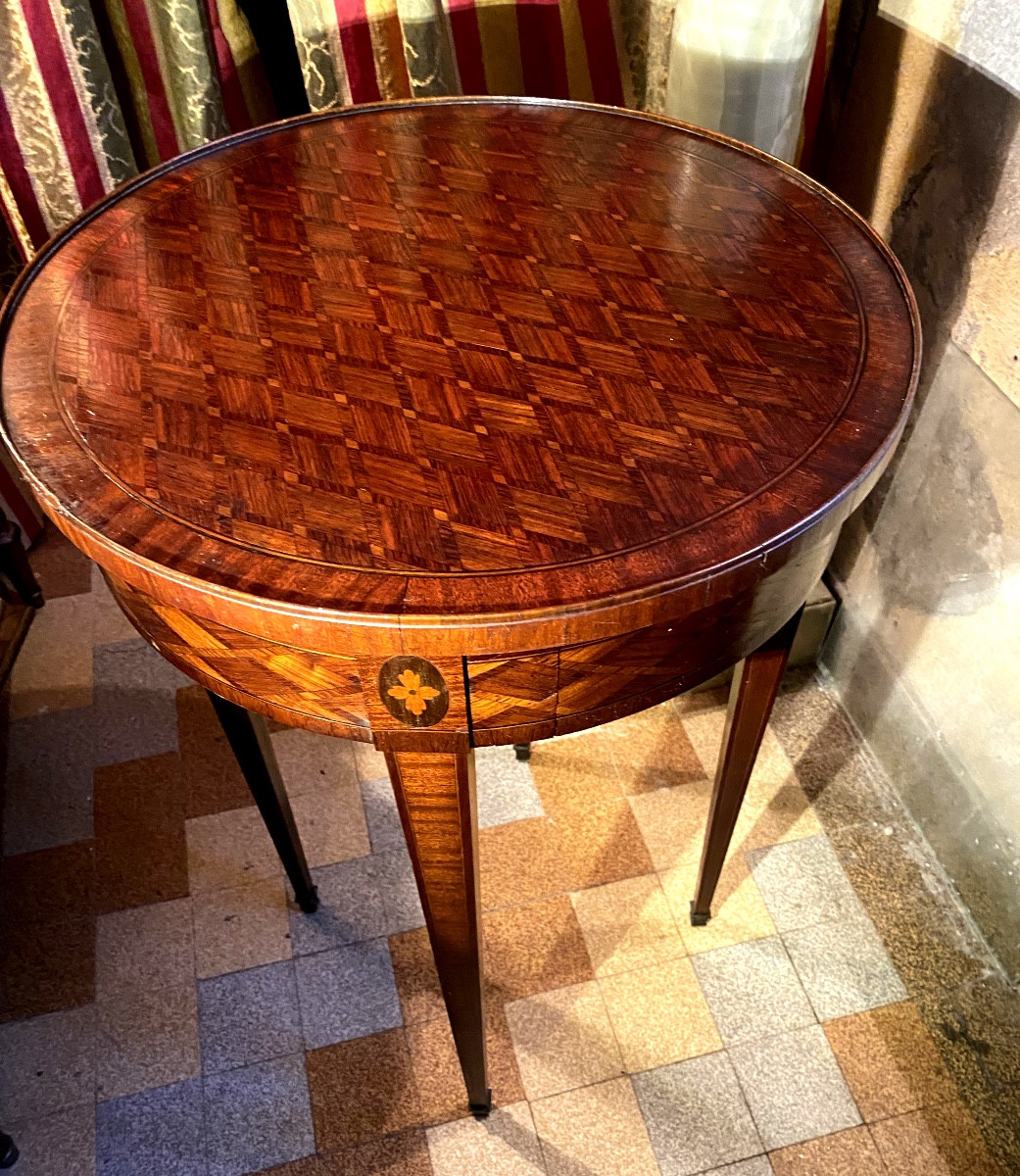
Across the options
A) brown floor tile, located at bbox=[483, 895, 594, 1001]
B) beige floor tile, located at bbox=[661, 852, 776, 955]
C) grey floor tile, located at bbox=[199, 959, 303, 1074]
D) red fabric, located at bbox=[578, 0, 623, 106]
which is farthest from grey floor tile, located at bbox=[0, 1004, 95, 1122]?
red fabric, located at bbox=[578, 0, 623, 106]

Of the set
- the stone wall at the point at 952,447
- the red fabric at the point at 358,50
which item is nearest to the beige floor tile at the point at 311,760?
the stone wall at the point at 952,447

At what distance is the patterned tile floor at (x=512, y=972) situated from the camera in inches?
39.2

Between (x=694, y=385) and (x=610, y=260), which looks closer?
(x=694, y=385)

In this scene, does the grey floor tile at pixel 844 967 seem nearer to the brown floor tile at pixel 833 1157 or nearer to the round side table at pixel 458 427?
the brown floor tile at pixel 833 1157

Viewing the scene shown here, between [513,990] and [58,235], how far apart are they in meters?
0.86

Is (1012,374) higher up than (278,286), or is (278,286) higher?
(278,286)

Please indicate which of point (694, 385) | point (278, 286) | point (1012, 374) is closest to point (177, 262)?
point (278, 286)

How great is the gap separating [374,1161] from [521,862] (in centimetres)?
36

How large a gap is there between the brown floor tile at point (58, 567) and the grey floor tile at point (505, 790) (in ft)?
2.28

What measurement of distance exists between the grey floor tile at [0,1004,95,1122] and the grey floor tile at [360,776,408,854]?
358 mm

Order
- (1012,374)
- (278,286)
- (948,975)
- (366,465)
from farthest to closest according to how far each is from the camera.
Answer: (948,975)
(1012,374)
(278,286)
(366,465)

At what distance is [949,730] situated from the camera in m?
1.15

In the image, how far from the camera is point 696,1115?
101 cm

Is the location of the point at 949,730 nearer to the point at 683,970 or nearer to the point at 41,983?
the point at 683,970
